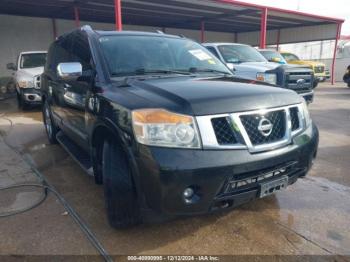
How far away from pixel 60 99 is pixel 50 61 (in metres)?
1.43

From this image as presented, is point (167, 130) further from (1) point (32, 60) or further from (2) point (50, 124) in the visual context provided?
(1) point (32, 60)

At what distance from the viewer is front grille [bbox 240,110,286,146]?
2.32m

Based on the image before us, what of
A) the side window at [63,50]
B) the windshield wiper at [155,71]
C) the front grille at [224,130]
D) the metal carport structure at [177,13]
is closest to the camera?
the front grille at [224,130]

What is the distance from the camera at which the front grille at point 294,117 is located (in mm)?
2691

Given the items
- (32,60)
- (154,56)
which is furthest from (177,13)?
(154,56)

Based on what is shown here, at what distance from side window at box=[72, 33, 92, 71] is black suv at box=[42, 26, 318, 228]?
0.03 metres

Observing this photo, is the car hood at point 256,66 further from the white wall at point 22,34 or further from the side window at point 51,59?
the white wall at point 22,34

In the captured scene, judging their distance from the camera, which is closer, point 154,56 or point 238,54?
point 154,56

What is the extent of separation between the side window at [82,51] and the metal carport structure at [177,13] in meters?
7.46

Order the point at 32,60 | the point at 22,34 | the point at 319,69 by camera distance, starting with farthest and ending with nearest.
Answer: the point at 319,69, the point at 22,34, the point at 32,60

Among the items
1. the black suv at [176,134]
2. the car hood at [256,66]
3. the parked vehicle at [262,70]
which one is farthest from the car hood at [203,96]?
the car hood at [256,66]

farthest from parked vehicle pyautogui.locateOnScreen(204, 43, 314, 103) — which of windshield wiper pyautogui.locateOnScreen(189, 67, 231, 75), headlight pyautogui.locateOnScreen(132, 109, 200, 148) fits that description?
headlight pyautogui.locateOnScreen(132, 109, 200, 148)

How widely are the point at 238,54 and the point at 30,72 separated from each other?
20.1ft

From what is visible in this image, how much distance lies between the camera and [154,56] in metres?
3.41
